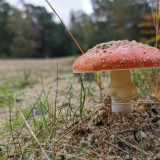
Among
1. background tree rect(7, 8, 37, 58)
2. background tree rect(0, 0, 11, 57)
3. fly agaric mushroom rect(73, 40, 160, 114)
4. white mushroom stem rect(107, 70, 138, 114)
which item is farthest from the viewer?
background tree rect(0, 0, 11, 57)

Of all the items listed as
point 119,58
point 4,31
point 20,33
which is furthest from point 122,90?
point 4,31

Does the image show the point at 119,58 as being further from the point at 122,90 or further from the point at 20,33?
the point at 20,33

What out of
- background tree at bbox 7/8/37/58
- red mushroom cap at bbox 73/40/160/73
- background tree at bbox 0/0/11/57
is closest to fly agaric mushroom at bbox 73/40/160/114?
red mushroom cap at bbox 73/40/160/73

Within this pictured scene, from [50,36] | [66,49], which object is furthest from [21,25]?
[66,49]

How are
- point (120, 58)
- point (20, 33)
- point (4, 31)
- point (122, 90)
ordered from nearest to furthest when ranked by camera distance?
point (120, 58)
point (122, 90)
point (20, 33)
point (4, 31)

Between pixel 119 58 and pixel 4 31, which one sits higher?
pixel 4 31

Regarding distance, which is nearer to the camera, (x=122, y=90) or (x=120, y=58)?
(x=120, y=58)

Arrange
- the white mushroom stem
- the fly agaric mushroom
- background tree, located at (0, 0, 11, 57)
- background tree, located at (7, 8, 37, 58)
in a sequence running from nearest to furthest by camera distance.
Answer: the fly agaric mushroom → the white mushroom stem → background tree, located at (7, 8, 37, 58) → background tree, located at (0, 0, 11, 57)

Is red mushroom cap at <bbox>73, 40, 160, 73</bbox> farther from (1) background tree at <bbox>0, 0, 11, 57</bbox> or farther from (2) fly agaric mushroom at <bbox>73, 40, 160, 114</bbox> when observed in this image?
(1) background tree at <bbox>0, 0, 11, 57</bbox>

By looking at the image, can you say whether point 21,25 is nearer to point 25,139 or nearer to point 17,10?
point 17,10
